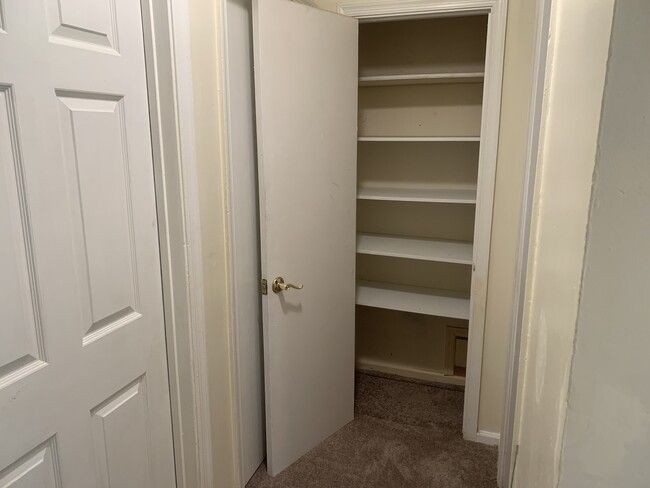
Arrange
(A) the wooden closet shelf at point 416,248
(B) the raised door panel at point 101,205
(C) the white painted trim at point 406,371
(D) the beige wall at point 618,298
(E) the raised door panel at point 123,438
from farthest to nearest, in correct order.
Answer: (C) the white painted trim at point 406,371 → (A) the wooden closet shelf at point 416,248 → (E) the raised door panel at point 123,438 → (B) the raised door panel at point 101,205 → (D) the beige wall at point 618,298

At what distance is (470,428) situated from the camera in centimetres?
234

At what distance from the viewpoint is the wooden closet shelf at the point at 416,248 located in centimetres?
245

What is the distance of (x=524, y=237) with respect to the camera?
174 centimetres

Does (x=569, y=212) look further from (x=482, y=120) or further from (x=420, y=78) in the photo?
(x=420, y=78)

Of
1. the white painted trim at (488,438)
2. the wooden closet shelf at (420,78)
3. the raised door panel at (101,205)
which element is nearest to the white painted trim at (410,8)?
the wooden closet shelf at (420,78)

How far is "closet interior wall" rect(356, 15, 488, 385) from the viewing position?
2545 mm

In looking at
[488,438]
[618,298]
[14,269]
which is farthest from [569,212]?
[488,438]

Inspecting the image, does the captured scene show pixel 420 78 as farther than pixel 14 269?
Yes

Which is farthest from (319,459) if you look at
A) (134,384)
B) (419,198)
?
(419,198)

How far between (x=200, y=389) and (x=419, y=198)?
142cm

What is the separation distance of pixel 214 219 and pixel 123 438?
0.72 meters

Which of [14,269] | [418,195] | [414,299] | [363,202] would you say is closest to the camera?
[14,269]

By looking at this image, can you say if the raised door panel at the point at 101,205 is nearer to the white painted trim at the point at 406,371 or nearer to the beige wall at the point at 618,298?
the beige wall at the point at 618,298

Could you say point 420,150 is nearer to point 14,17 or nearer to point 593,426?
point 14,17
